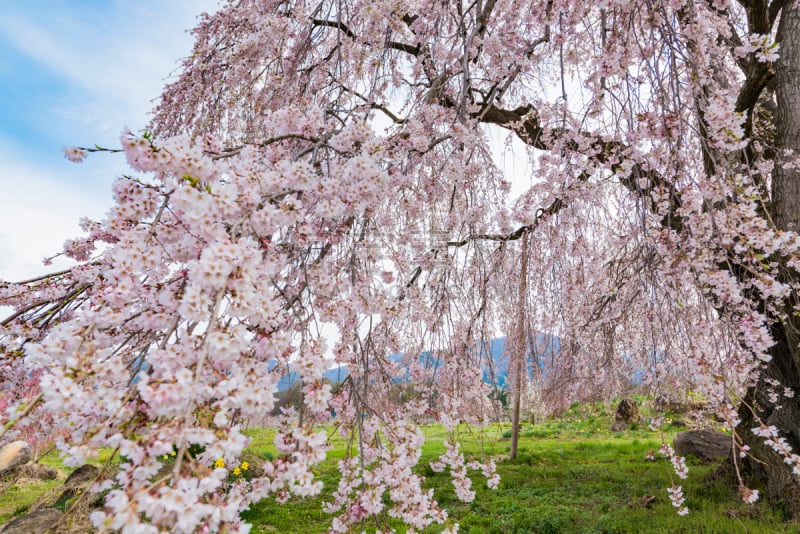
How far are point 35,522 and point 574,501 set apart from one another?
5.30 metres

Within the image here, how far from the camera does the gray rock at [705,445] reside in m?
5.99

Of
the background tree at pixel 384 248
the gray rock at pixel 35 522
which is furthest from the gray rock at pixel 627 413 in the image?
the gray rock at pixel 35 522

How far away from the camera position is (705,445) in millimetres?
6145

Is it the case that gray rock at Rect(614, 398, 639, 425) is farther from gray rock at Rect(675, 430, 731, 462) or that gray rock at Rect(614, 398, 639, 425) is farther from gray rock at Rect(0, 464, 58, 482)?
gray rock at Rect(0, 464, 58, 482)

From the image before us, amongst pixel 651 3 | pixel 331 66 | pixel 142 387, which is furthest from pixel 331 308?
pixel 331 66

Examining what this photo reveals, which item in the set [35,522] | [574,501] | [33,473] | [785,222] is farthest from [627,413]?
[33,473]

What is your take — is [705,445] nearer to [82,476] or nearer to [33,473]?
[82,476]

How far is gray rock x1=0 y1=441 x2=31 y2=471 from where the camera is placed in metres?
7.92

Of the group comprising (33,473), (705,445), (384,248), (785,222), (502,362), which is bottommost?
(33,473)

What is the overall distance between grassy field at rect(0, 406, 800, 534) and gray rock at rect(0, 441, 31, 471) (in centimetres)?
137

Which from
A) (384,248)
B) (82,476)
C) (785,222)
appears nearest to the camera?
(384,248)

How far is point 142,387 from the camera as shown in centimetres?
98

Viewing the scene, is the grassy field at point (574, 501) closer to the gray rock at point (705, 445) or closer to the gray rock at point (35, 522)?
the gray rock at point (705, 445)

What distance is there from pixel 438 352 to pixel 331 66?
274 cm
